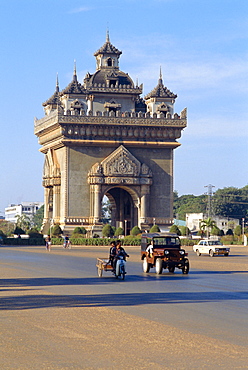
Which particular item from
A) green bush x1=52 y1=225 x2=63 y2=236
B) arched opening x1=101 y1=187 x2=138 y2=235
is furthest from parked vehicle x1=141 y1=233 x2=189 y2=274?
arched opening x1=101 y1=187 x2=138 y2=235

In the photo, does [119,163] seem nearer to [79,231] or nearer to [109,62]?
[79,231]

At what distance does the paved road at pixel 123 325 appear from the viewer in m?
11.1

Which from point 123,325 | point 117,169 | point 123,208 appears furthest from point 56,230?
point 123,325

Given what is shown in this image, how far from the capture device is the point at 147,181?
9088 cm

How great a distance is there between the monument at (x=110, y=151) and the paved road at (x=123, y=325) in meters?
63.2

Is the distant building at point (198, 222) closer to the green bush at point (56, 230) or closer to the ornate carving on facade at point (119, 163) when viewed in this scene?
the ornate carving on facade at point (119, 163)

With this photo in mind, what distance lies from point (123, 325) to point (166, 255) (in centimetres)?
1651

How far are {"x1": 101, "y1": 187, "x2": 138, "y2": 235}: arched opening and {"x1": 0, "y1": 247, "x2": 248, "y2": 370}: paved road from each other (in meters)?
66.8

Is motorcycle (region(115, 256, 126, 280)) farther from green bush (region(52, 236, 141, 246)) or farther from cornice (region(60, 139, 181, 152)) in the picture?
cornice (region(60, 139, 181, 152))

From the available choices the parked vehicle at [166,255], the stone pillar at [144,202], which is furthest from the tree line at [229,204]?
the parked vehicle at [166,255]

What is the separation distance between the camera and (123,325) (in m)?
14.8

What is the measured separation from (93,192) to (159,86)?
1737cm

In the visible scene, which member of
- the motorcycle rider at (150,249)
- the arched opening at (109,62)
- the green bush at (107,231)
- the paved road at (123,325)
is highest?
the arched opening at (109,62)

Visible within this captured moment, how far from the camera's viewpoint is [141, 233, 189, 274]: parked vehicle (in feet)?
102
